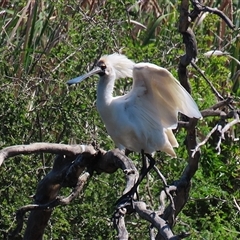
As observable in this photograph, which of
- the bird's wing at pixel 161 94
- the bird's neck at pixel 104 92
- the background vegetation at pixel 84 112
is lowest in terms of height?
the background vegetation at pixel 84 112

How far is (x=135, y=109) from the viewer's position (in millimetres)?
4297

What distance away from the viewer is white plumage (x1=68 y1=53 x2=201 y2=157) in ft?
13.6

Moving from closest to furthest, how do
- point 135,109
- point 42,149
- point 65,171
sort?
1. point 42,149
2. point 65,171
3. point 135,109

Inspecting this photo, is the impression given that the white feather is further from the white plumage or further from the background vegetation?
the background vegetation

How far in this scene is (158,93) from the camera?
4180mm

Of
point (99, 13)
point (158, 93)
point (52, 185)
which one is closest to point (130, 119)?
point (158, 93)

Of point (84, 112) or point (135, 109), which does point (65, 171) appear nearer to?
point (135, 109)

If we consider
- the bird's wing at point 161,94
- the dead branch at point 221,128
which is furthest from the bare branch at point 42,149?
the dead branch at point 221,128

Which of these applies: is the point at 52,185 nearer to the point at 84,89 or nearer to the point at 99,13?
the point at 84,89

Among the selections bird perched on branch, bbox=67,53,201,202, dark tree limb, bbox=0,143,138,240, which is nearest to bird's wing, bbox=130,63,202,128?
bird perched on branch, bbox=67,53,201,202

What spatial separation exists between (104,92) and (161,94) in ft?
1.01

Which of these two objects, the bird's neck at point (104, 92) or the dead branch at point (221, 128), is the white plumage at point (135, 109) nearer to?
the bird's neck at point (104, 92)

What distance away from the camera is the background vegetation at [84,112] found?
5012mm

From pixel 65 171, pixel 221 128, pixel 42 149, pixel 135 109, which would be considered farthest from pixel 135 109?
pixel 221 128
